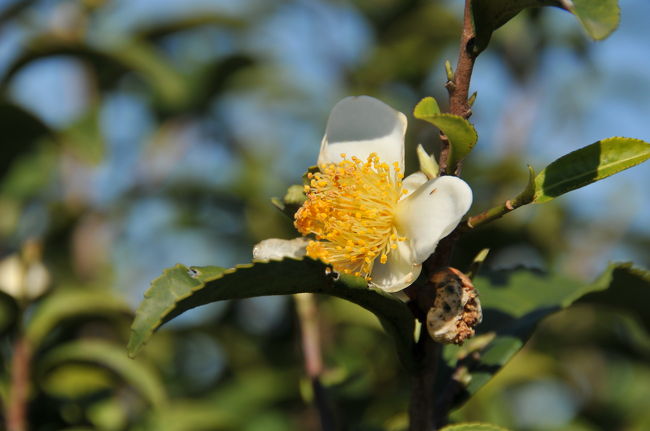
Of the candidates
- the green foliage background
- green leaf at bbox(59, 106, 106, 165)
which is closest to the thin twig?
the green foliage background

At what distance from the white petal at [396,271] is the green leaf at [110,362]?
635mm

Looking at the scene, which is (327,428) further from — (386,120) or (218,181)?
(218,181)

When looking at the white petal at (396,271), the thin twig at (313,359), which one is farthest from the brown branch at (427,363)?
the thin twig at (313,359)

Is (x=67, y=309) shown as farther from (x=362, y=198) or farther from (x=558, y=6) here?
(x=558, y=6)

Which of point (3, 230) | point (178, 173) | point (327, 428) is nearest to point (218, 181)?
point (178, 173)

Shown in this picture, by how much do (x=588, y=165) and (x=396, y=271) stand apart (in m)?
0.28

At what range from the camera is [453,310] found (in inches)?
33.2

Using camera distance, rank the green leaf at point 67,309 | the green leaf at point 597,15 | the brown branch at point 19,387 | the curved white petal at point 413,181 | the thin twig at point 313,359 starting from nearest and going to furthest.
A: the green leaf at point 597,15 → the curved white petal at point 413,181 → the thin twig at point 313,359 → the brown branch at point 19,387 → the green leaf at point 67,309

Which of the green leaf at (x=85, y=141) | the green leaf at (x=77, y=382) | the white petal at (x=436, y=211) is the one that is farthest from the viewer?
the green leaf at (x=85, y=141)

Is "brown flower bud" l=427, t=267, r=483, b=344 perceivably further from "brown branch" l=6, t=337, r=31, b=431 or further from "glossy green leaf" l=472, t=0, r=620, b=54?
"brown branch" l=6, t=337, r=31, b=431

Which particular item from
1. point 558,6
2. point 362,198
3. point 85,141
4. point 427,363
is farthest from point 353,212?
point 85,141

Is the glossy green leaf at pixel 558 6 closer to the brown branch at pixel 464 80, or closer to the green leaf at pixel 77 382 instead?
the brown branch at pixel 464 80

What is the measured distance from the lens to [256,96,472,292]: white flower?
1021 mm

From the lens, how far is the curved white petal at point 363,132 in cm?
106
